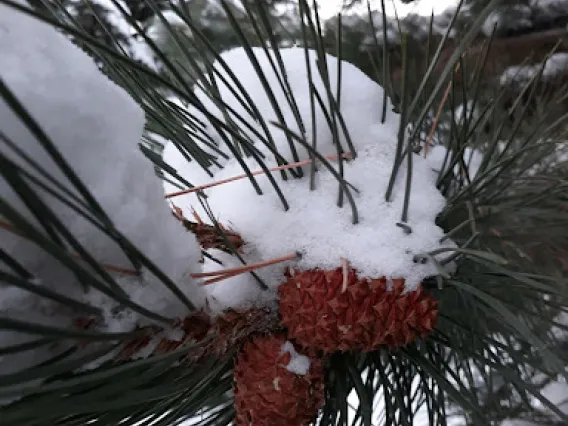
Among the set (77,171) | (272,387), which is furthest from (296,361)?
(77,171)

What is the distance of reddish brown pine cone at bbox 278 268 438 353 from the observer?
29 cm

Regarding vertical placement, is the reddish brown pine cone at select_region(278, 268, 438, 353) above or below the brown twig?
below

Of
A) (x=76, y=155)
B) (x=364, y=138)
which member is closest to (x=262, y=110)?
(x=364, y=138)

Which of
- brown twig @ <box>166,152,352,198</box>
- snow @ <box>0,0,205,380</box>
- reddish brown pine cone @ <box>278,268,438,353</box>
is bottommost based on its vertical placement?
reddish brown pine cone @ <box>278,268,438,353</box>

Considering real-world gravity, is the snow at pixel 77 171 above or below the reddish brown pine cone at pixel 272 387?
above

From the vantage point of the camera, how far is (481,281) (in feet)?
1.19

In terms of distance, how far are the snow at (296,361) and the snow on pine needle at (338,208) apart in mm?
34

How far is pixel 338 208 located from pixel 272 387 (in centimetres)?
10

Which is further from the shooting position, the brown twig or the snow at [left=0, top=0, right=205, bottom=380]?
the brown twig

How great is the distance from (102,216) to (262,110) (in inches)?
7.3

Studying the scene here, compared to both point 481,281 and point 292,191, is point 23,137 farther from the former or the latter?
point 481,281

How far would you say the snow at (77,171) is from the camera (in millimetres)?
213

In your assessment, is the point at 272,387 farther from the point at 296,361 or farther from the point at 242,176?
the point at 242,176

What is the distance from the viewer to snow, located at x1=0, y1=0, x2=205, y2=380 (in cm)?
21
